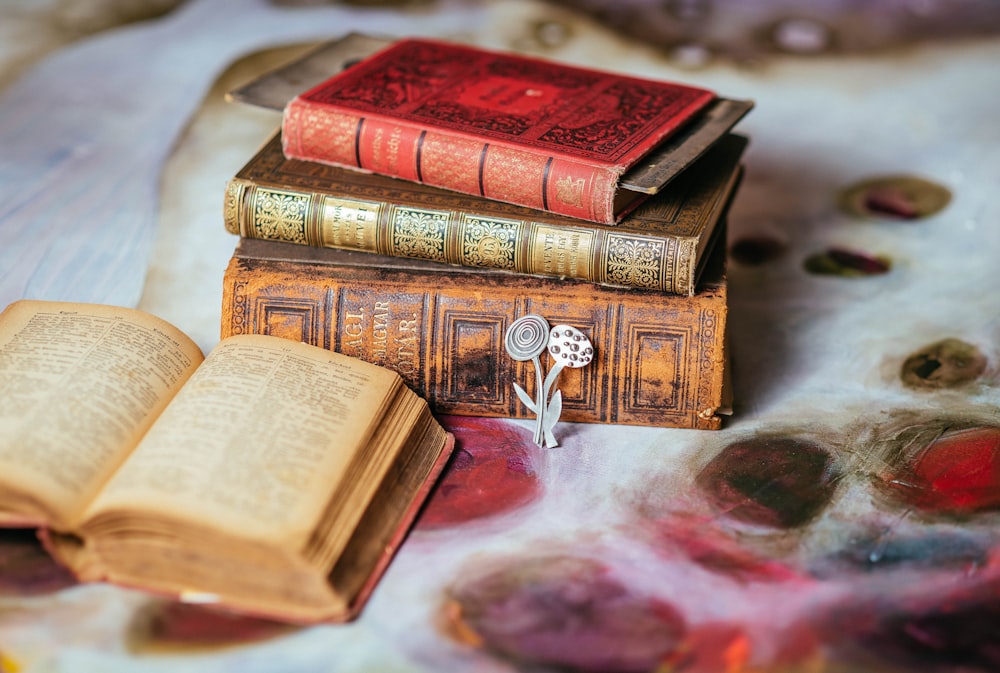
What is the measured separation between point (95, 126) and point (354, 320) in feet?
3.71

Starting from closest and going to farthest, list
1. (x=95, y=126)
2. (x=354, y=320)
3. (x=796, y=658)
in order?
(x=796, y=658) < (x=354, y=320) < (x=95, y=126)

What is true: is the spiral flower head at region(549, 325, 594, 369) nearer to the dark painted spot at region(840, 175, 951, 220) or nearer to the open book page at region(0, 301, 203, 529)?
the open book page at region(0, 301, 203, 529)

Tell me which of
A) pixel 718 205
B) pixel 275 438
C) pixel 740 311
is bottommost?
pixel 740 311

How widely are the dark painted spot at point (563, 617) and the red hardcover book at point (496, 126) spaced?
538mm

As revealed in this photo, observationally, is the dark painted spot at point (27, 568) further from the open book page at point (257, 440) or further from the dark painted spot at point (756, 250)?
the dark painted spot at point (756, 250)

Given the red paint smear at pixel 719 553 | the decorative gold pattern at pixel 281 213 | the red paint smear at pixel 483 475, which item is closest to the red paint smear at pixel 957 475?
the red paint smear at pixel 719 553

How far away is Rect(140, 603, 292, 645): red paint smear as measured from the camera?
1.42m

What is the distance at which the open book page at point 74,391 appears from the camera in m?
1.50

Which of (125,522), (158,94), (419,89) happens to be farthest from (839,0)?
(125,522)

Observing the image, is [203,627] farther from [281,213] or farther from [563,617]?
[281,213]

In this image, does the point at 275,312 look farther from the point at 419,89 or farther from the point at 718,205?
the point at 718,205

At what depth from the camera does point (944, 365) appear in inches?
78.4

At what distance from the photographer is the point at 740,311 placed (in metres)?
2.18

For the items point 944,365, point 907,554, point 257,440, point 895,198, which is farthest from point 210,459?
point 895,198
